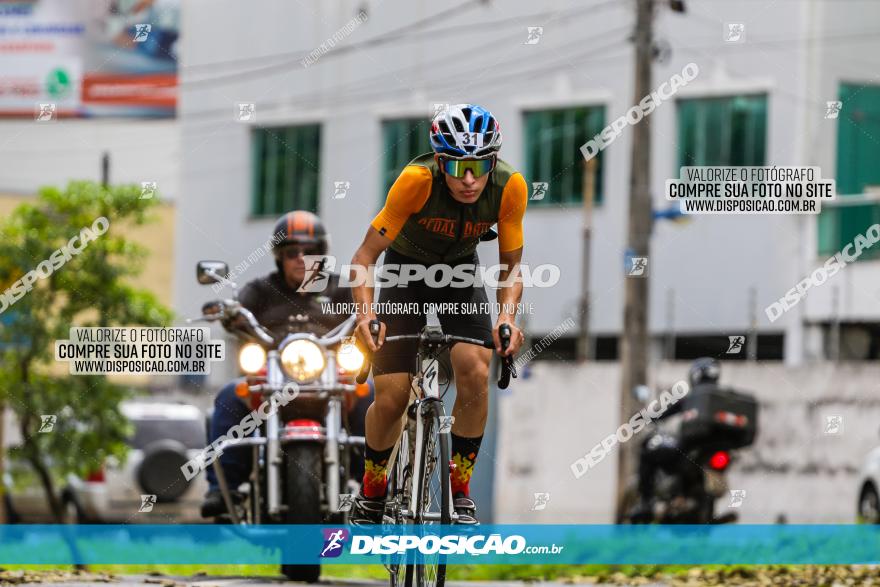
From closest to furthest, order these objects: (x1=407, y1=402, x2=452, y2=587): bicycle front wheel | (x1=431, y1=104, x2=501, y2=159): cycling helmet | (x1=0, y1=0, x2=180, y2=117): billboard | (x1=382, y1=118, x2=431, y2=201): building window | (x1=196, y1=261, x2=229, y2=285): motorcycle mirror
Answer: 1. (x1=407, y1=402, x2=452, y2=587): bicycle front wheel
2. (x1=431, y1=104, x2=501, y2=159): cycling helmet
3. (x1=196, y1=261, x2=229, y2=285): motorcycle mirror
4. (x1=382, y1=118, x2=431, y2=201): building window
5. (x1=0, y1=0, x2=180, y2=117): billboard

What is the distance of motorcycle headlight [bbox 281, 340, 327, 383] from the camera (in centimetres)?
909

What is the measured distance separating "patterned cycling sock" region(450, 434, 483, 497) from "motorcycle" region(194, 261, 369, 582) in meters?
1.39

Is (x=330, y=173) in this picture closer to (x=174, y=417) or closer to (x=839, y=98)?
(x=174, y=417)

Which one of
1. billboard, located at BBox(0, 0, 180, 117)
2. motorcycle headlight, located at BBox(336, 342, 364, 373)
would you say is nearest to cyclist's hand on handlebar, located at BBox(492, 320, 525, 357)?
motorcycle headlight, located at BBox(336, 342, 364, 373)

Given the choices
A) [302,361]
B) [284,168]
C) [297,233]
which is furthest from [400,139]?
[302,361]

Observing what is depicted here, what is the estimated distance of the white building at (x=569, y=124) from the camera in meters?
17.2

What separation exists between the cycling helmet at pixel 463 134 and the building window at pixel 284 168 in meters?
10.5

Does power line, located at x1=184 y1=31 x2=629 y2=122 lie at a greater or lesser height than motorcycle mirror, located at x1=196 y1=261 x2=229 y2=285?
greater

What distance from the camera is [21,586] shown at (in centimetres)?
916

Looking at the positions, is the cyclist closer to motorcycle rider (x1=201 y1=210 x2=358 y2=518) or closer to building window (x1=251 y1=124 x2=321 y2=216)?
motorcycle rider (x1=201 y1=210 x2=358 y2=518)

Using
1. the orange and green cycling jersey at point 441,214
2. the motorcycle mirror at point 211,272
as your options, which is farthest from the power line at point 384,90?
the orange and green cycling jersey at point 441,214

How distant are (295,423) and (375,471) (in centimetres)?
127

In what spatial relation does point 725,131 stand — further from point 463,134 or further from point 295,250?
point 463,134

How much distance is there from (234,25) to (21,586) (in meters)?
9.43
